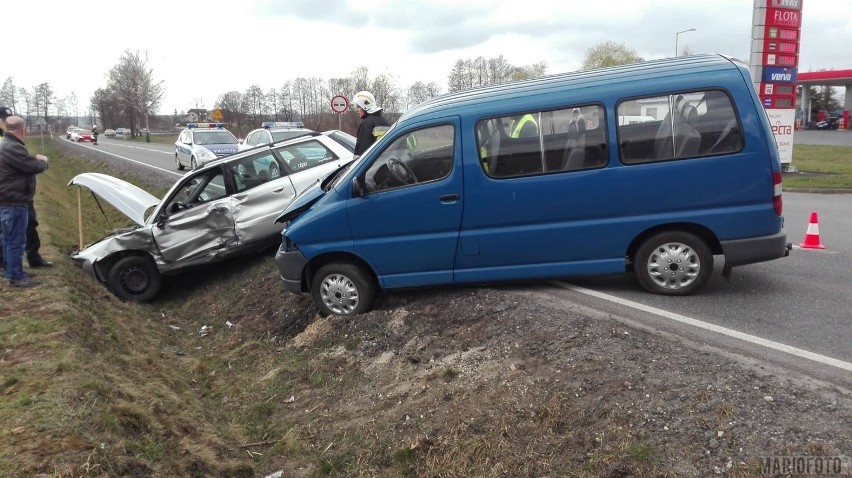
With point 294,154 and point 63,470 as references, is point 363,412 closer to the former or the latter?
point 63,470

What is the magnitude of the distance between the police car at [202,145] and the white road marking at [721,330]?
17863 mm

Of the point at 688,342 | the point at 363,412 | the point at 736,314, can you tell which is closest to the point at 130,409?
the point at 363,412

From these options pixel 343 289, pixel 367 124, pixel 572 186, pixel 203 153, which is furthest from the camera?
pixel 203 153

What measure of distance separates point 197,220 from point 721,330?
720 cm

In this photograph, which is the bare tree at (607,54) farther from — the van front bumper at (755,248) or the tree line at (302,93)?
the van front bumper at (755,248)

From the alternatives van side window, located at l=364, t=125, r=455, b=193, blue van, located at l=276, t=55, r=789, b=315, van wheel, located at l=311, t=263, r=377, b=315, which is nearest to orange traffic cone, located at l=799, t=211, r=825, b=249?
blue van, located at l=276, t=55, r=789, b=315

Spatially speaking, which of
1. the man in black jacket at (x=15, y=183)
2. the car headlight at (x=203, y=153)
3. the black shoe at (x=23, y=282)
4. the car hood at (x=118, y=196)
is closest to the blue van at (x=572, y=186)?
the man in black jacket at (x=15, y=183)

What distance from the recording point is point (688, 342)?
5070 mm

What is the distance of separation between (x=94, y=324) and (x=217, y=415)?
8.06 ft

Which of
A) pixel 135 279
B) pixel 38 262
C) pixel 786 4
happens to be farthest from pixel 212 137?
pixel 786 4

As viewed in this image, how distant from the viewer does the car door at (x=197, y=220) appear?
32.2 feet

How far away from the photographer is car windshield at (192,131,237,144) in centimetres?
2423

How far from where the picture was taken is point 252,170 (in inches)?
387

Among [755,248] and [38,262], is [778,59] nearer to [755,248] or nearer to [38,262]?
[755,248]
